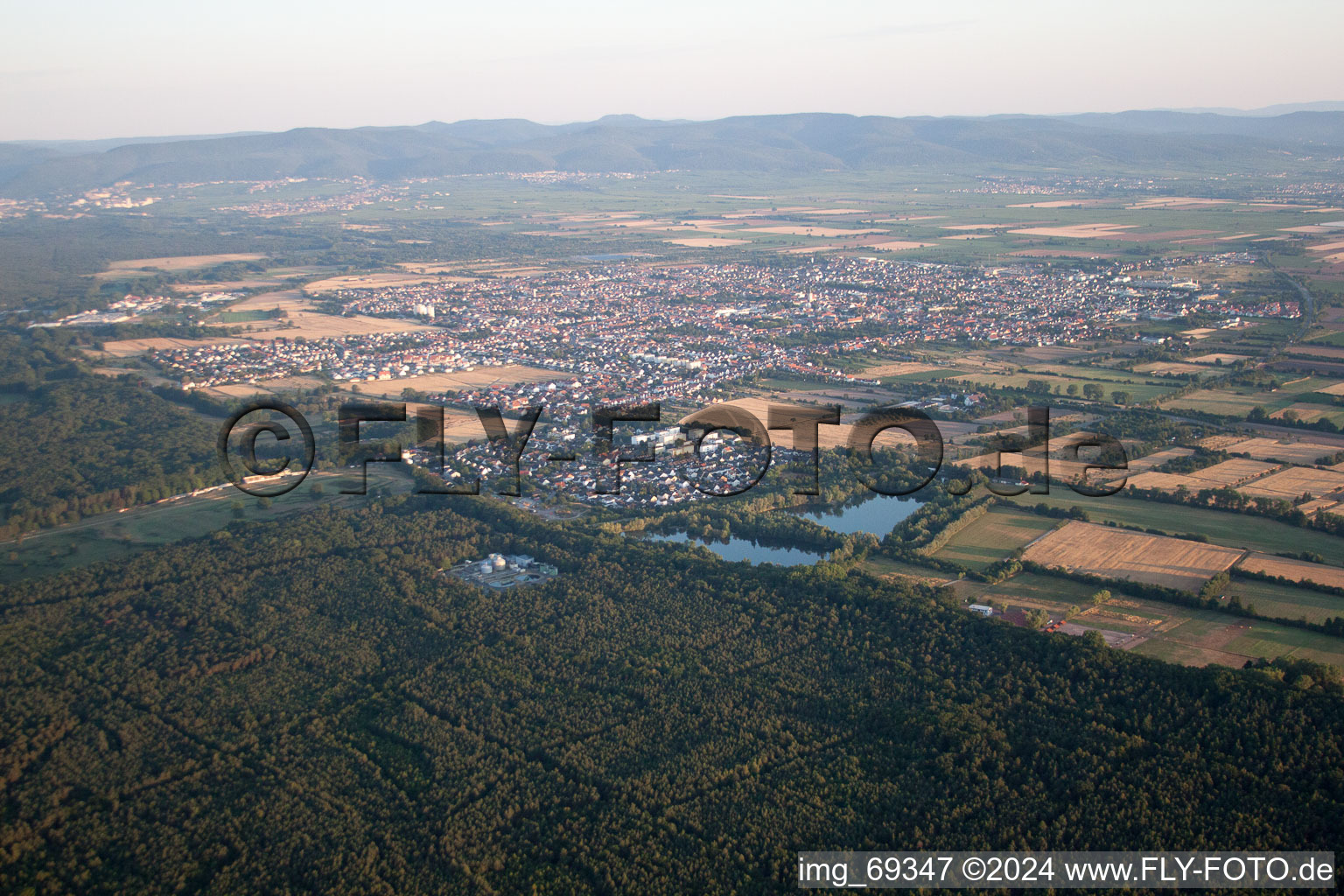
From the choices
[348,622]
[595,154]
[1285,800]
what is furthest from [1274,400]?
[595,154]

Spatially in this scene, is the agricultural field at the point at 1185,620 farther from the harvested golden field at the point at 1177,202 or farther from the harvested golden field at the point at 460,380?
Answer: the harvested golden field at the point at 1177,202

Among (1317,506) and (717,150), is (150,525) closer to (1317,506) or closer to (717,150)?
(1317,506)

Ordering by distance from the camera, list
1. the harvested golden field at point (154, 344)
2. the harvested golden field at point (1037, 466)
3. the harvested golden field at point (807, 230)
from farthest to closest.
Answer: the harvested golden field at point (807, 230) → the harvested golden field at point (154, 344) → the harvested golden field at point (1037, 466)

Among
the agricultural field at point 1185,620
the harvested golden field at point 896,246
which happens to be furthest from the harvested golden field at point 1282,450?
the harvested golden field at point 896,246

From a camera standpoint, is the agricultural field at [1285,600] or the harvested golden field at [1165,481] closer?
the agricultural field at [1285,600]

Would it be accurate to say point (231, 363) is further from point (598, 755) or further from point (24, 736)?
point (598, 755)

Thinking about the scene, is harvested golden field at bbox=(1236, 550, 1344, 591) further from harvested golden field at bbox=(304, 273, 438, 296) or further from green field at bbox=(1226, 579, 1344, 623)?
harvested golden field at bbox=(304, 273, 438, 296)
